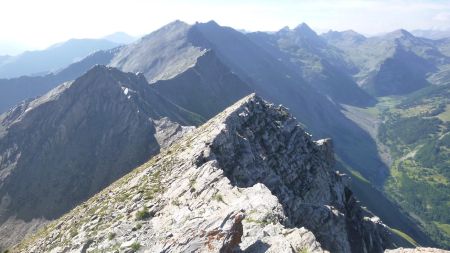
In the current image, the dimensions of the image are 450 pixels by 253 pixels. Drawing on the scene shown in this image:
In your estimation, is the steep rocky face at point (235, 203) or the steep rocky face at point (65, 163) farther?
the steep rocky face at point (65, 163)

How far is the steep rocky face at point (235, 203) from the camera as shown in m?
40.9

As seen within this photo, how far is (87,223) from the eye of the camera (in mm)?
60438

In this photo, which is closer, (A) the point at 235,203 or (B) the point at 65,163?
(A) the point at 235,203

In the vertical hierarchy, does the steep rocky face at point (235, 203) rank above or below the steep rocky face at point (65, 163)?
above

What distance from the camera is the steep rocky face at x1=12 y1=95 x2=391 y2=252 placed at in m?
40.9

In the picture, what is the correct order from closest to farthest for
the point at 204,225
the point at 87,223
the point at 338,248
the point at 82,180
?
the point at 204,225 < the point at 87,223 < the point at 338,248 < the point at 82,180

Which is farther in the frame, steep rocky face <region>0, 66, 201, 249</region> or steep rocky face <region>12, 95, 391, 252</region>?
steep rocky face <region>0, 66, 201, 249</region>

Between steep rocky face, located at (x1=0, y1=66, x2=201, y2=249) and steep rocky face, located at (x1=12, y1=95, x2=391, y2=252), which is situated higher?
steep rocky face, located at (x1=12, y1=95, x2=391, y2=252)

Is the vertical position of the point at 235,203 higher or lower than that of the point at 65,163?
higher

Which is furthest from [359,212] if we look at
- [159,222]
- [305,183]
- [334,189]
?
[159,222]

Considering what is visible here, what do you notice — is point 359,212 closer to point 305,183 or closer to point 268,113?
point 305,183

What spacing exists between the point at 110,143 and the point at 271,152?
406 feet

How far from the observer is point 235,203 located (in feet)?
161

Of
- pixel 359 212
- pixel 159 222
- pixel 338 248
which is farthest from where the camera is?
pixel 359 212
